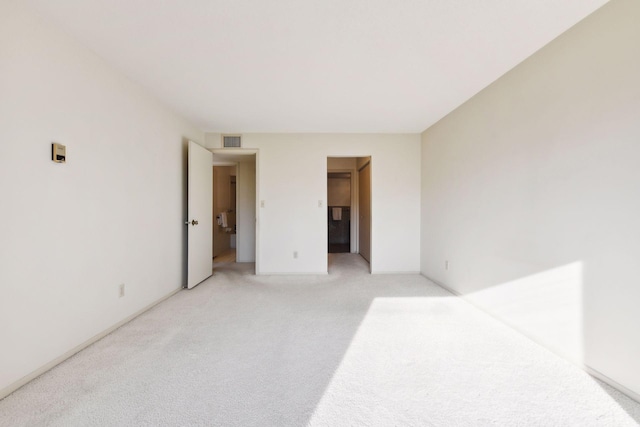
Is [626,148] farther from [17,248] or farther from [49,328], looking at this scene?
[49,328]

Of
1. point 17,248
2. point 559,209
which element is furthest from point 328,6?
point 17,248

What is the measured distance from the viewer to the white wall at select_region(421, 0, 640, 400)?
1472 millimetres

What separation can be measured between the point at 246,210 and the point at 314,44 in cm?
390

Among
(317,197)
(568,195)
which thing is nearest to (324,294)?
(317,197)

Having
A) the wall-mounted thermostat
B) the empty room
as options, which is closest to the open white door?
the empty room

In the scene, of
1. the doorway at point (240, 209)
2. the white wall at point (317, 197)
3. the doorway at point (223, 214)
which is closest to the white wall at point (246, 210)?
the doorway at point (240, 209)

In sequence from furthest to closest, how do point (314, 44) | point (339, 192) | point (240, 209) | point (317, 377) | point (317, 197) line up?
point (339, 192) → point (240, 209) → point (317, 197) → point (314, 44) → point (317, 377)

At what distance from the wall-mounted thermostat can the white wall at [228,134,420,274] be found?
2.51 metres

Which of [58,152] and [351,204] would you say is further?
[351,204]

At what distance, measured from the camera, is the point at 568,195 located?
180cm

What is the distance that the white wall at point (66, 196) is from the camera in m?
1.49

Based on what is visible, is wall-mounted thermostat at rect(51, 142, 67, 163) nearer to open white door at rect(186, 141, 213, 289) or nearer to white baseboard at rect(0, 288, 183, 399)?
white baseboard at rect(0, 288, 183, 399)

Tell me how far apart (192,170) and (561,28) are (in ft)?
12.4

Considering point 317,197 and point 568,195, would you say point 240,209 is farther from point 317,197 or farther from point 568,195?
point 568,195
